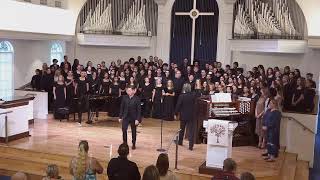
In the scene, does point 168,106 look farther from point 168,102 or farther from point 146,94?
point 146,94

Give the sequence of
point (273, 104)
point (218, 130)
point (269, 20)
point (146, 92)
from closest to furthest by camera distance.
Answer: point (218, 130)
point (273, 104)
point (146, 92)
point (269, 20)

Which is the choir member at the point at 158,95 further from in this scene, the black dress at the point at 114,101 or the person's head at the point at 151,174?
the person's head at the point at 151,174

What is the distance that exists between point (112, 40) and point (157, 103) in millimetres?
3554

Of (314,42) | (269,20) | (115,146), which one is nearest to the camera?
(115,146)

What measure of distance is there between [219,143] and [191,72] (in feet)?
18.3

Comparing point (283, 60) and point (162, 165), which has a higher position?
point (283, 60)

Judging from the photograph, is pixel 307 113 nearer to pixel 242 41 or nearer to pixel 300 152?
pixel 300 152

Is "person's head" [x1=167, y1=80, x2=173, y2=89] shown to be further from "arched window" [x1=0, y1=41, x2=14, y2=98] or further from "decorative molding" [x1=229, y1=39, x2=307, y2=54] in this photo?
"arched window" [x1=0, y1=41, x2=14, y2=98]

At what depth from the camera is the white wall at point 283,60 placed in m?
13.4

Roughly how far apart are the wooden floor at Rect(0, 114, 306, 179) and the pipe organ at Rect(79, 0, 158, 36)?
14.0 ft

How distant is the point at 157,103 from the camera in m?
12.4

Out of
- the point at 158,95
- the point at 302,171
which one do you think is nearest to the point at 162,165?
the point at 302,171

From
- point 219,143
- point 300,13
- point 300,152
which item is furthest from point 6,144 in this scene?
point 300,13

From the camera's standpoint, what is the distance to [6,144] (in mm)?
9195
